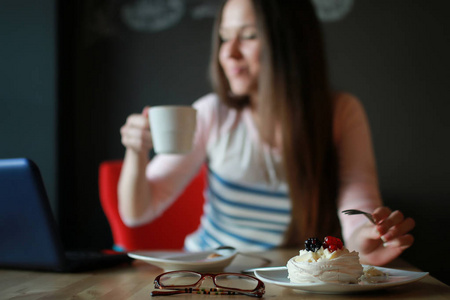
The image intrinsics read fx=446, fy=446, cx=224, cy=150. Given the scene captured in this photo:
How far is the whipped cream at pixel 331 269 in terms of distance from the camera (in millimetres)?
624

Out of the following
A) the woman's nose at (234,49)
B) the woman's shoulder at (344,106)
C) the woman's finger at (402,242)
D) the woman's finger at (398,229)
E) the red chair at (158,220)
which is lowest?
the red chair at (158,220)

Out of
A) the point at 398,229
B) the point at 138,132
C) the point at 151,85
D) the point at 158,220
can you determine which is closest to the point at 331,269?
the point at 398,229

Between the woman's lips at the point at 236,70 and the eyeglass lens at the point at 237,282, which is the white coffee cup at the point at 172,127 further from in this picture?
the woman's lips at the point at 236,70

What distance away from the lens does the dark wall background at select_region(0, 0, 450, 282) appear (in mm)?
2129

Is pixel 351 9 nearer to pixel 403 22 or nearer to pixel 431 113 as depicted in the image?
pixel 403 22

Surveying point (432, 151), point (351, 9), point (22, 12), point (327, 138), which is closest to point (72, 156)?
point (22, 12)

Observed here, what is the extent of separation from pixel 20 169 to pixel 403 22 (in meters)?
2.02

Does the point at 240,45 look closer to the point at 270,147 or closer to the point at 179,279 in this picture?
the point at 270,147

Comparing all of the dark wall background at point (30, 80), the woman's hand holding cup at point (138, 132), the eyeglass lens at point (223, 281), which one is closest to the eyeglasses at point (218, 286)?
the eyeglass lens at point (223, 281)

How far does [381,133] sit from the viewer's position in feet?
7.17

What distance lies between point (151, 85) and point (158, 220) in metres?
0.87

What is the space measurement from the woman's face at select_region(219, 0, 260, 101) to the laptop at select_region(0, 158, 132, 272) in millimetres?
749

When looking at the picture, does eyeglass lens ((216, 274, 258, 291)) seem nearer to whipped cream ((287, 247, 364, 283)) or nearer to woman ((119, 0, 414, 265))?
whipped cream ((287, 247, 364, 283))

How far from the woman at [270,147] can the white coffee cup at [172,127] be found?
0.28 metres
